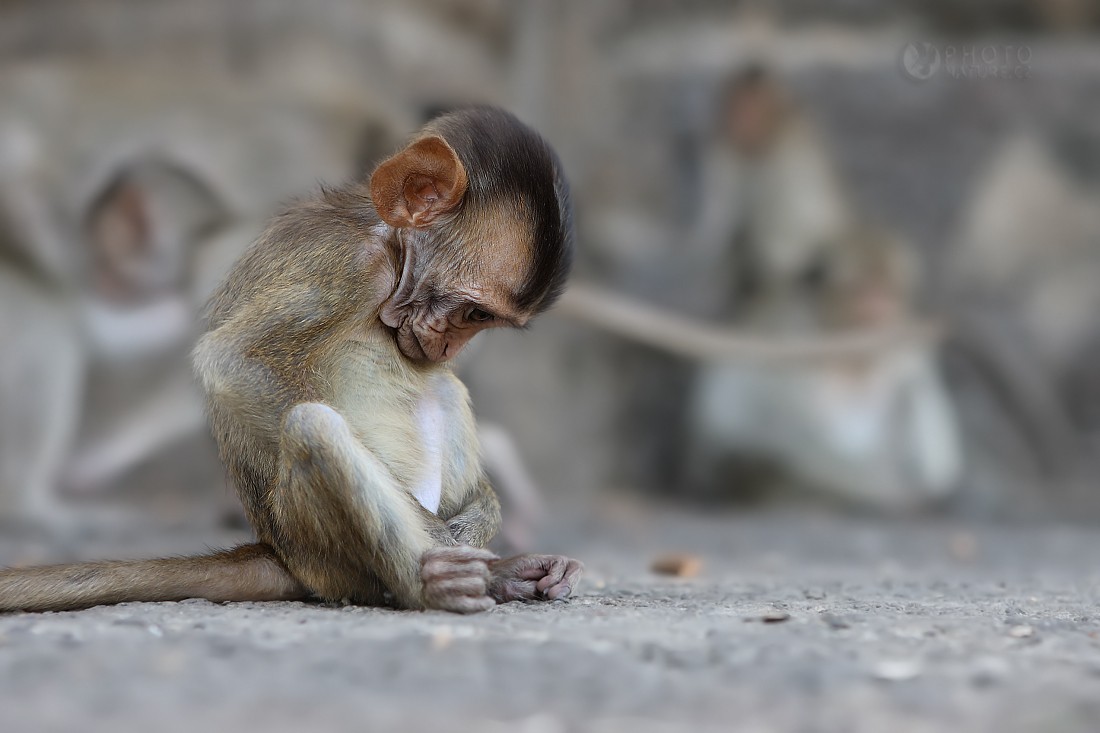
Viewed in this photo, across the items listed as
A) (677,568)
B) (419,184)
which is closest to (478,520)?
(419,184)

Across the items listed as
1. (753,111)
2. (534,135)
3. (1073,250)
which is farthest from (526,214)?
(1073,250)

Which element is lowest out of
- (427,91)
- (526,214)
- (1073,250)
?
(526,214)

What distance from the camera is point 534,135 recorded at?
3.48 meters

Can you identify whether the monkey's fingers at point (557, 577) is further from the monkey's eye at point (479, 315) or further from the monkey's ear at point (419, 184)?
the monkey's ear at point (419, 184)

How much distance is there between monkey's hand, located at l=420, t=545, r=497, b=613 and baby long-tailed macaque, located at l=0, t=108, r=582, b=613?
2 centimetres

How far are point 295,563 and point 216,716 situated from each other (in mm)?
1289

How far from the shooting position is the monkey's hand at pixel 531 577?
3.45 meters

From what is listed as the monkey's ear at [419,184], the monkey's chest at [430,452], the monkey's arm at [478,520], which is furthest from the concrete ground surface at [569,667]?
the monkey's ear at [419,184]

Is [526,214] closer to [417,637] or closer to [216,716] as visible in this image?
[417,637]

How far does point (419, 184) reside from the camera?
11.5 feet

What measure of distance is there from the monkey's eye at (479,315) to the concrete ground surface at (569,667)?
83cm

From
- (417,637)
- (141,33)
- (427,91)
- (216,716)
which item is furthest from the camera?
(427,91)

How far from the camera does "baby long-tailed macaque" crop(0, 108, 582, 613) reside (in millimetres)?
3303

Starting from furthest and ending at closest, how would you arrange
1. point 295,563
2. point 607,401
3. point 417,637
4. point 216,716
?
point 607,401
point 295,563
point 417,637
point 216,716
